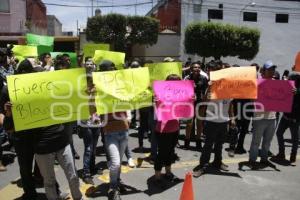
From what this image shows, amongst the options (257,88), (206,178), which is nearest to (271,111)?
(257,88)

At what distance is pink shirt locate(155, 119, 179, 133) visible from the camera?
6.39 m

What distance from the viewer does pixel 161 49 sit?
1470 inches

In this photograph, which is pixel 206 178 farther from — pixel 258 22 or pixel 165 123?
pixel 258 22

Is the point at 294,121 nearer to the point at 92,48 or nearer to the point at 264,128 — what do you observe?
Result: the point at 264,128

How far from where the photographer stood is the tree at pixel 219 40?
33500 mm

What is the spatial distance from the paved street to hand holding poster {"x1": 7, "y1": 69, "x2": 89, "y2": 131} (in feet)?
5.14

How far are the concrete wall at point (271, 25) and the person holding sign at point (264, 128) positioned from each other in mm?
32359

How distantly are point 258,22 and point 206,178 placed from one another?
36821 mm

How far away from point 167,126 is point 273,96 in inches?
88.8

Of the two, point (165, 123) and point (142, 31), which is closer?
point (165, 123)

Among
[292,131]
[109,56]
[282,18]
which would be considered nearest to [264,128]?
[292,131]

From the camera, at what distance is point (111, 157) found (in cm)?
566

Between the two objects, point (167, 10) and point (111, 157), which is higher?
point (167, 10)

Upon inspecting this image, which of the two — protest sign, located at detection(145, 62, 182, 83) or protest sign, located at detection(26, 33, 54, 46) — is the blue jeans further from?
protest sign, located at detection(26, 33, 54, 46)
